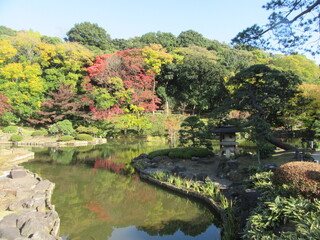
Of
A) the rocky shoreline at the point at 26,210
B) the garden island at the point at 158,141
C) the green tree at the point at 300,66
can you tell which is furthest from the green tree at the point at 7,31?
the green tree at the point at 300,66

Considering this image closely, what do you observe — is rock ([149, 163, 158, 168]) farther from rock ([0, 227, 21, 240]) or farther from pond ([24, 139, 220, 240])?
rock ([0, 227, 21, 240])

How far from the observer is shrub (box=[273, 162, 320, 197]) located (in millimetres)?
4082

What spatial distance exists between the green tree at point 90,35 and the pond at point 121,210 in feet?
85.4

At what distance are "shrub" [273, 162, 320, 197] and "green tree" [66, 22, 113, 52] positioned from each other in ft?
102

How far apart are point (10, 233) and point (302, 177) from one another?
17.6 ft

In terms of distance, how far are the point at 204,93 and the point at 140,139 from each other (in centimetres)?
880

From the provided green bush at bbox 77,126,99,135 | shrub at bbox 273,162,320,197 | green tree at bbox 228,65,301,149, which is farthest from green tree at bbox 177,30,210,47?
shrub at bbox 273,162,320,197

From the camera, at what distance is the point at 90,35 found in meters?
34.5

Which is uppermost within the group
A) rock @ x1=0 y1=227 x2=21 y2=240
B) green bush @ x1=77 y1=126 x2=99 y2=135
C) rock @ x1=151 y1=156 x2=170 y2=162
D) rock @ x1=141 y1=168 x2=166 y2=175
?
green bush @ x1=77 y1=126 x2=99 y2=135

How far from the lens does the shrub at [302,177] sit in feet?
13.4

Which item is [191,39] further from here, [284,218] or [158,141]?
[284,218]

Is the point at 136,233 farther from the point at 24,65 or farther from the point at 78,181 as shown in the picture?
the point at 24,65

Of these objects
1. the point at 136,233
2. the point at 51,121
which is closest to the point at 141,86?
the point at 51,121

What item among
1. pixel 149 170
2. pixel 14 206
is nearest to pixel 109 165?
pixel 149 170
